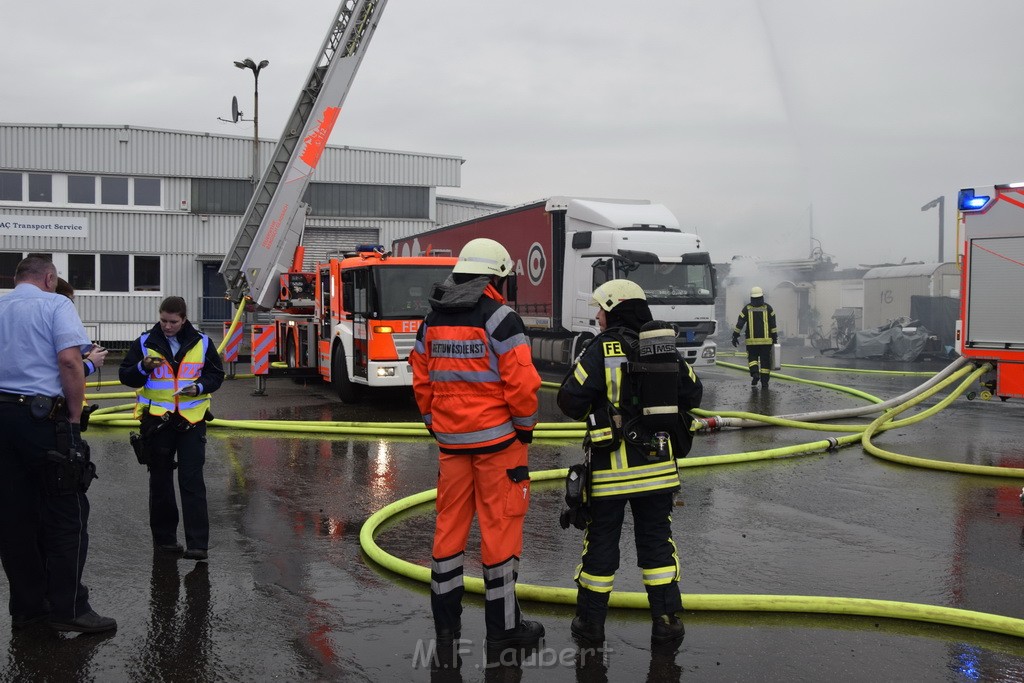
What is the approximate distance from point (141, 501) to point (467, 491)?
4.32 metres

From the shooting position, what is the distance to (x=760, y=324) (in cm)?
1631

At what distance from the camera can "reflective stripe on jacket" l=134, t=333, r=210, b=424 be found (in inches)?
237

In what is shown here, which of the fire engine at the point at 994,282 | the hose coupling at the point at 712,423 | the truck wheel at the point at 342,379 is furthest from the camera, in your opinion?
the truck wheel at the point at 342,379

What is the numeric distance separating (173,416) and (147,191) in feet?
93.1

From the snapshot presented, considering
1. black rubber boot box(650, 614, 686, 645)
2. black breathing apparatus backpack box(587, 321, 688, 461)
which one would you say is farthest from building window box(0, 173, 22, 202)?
black rubber boot box(650, 614, 686, 645)

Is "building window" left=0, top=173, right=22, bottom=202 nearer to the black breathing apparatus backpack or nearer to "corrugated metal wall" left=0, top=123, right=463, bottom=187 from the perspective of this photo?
"corrugated metal wall" left=0, top=123, right=463, bottom=187

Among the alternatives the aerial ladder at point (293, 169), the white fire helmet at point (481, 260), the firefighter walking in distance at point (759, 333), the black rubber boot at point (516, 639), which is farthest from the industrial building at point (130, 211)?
the black rubber boot at point (516, 639)

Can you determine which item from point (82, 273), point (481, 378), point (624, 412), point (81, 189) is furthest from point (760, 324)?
point (81, 189)

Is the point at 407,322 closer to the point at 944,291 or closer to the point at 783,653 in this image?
the point at 783,653

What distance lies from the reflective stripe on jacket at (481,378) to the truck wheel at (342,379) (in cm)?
978

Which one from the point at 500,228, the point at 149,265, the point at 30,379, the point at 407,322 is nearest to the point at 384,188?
the point at 149,265

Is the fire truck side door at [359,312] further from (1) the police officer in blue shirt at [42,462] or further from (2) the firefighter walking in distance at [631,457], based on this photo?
(2) the firefighter walking in distance at [631,457]

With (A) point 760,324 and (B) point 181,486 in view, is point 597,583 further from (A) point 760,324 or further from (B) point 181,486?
(A) point 760,324

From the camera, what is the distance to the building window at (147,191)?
31797 mm
